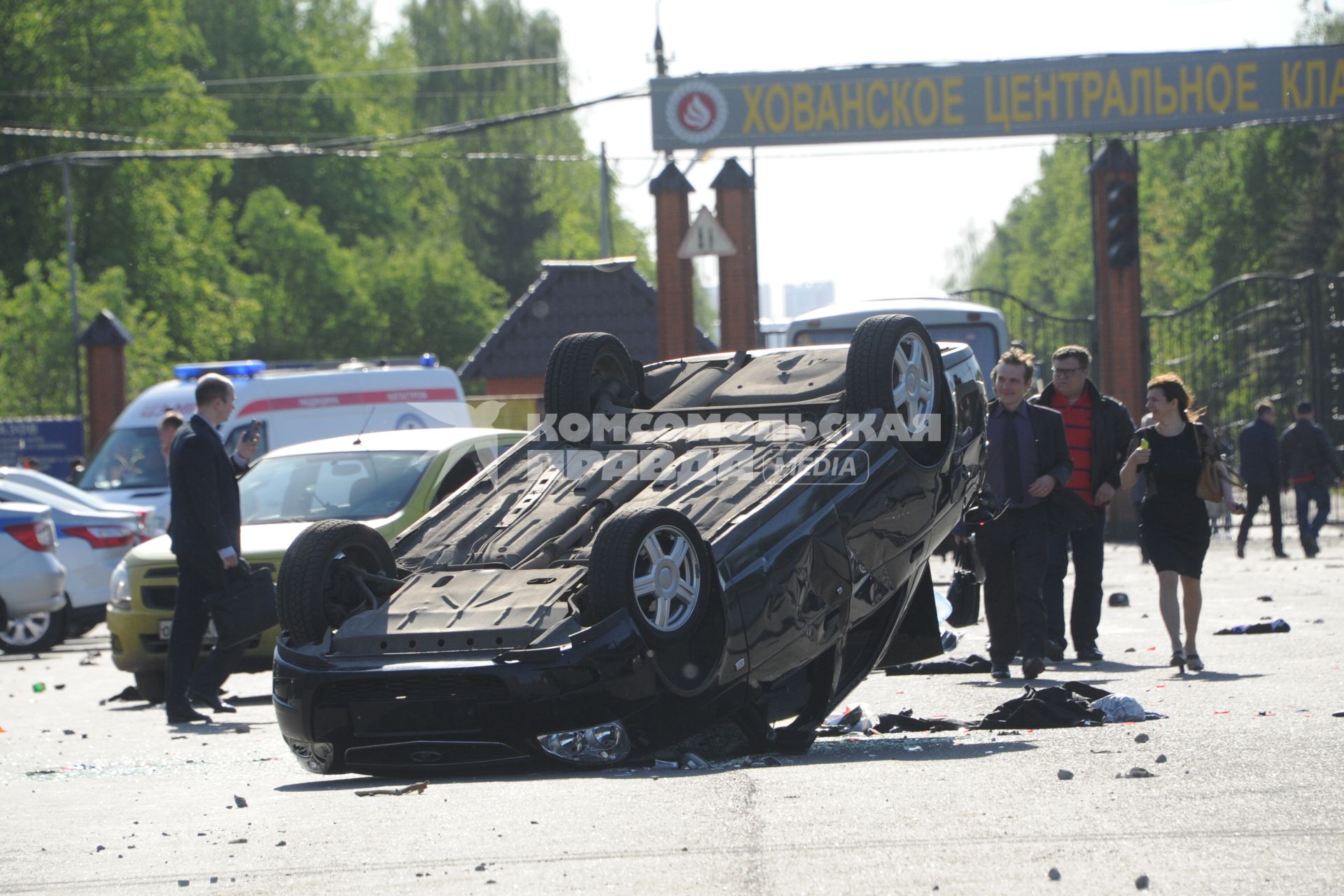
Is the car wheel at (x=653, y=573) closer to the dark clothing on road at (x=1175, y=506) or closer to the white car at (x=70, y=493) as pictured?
the dark clothing on road at (x=1175, y=506)

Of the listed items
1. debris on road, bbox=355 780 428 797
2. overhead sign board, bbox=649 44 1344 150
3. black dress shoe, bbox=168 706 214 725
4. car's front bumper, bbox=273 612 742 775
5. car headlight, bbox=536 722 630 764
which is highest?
overhead sign board, bbox=649 44 1344 150

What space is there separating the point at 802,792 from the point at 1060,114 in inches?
789

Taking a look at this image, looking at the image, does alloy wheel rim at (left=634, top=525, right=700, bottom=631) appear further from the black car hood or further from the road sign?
the road sign

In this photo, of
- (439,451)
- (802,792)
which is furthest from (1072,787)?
(439,451)

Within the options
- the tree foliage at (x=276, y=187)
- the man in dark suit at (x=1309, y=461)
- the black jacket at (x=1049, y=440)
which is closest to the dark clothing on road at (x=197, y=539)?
the black jacket at (x=1049, y=440)

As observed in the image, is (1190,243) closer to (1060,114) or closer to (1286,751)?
(1060,114)

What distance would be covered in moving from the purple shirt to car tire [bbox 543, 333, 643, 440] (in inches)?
107

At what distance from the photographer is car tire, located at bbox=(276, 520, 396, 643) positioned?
7.29m

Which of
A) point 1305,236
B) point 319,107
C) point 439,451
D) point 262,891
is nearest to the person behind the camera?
point 262,891

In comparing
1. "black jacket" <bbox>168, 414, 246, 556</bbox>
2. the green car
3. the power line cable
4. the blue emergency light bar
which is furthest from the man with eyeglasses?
the power line cable

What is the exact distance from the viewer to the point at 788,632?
7367 millimetres

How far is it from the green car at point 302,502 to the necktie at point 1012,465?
12.8ft

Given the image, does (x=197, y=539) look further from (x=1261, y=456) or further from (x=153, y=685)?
(x=1261, y=456)

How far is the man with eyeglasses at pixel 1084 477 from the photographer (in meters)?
11.2
